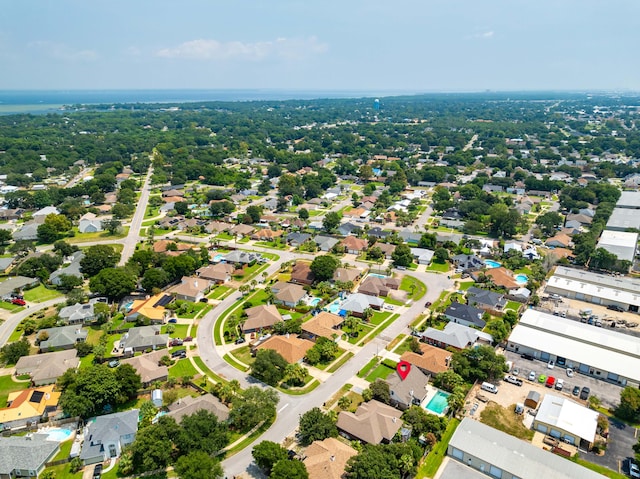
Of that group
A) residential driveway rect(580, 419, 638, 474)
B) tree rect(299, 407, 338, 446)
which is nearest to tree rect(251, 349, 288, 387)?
tree rect(299, 407, 338, 446)

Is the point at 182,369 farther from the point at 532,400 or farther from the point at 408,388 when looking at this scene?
the point at 532,400

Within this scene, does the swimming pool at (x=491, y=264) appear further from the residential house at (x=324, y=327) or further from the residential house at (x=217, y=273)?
the residential house at (x=217, y=273)

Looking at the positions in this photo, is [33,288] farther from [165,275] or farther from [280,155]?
[280,155]

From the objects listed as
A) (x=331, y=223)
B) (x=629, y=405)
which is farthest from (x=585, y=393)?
(x=331, y=223)

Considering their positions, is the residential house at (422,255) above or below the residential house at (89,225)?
below

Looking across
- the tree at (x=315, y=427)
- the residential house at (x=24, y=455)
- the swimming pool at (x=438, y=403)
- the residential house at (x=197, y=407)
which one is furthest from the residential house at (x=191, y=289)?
the swimming pool at (x=438, y=403)

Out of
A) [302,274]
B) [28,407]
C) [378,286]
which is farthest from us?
[302,274]
